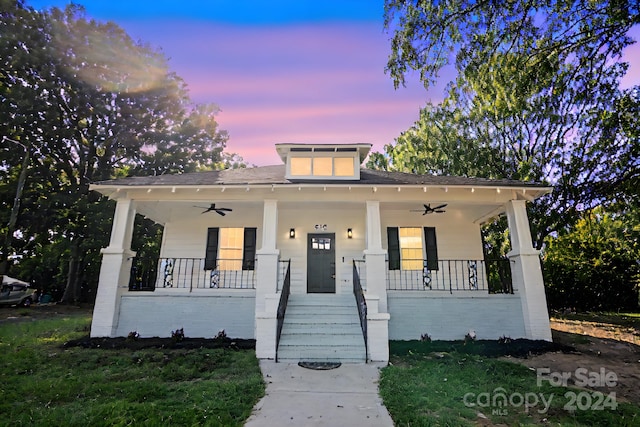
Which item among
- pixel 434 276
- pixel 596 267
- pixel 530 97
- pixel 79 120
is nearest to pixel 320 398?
pixel 434 276

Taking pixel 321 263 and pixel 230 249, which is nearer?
pixel 321 263

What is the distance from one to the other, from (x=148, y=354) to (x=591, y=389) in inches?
305

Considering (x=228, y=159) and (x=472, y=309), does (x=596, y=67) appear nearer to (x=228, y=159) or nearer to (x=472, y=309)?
(x=472, y=309)

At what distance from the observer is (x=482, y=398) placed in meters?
4.62

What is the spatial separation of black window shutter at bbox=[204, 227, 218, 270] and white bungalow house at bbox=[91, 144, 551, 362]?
0.11 feet

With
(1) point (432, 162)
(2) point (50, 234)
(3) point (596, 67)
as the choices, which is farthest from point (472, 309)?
(2) point (50, 234)

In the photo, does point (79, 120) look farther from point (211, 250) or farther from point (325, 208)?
point (325, 208)

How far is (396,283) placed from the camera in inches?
420

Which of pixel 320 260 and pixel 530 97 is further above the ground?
pixel 530 97

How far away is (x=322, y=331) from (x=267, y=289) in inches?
64.4

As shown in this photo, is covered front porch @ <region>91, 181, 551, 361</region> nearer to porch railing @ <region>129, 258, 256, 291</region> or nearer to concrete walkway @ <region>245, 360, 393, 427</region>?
porch railing @ <region>129, 258, 256, 291</region>

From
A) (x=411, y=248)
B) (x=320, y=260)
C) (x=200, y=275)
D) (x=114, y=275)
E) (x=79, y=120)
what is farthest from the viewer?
(x=79, y=120)

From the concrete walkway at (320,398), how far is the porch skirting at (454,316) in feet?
8.27

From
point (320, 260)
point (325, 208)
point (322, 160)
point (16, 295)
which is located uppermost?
point (322, 160)
